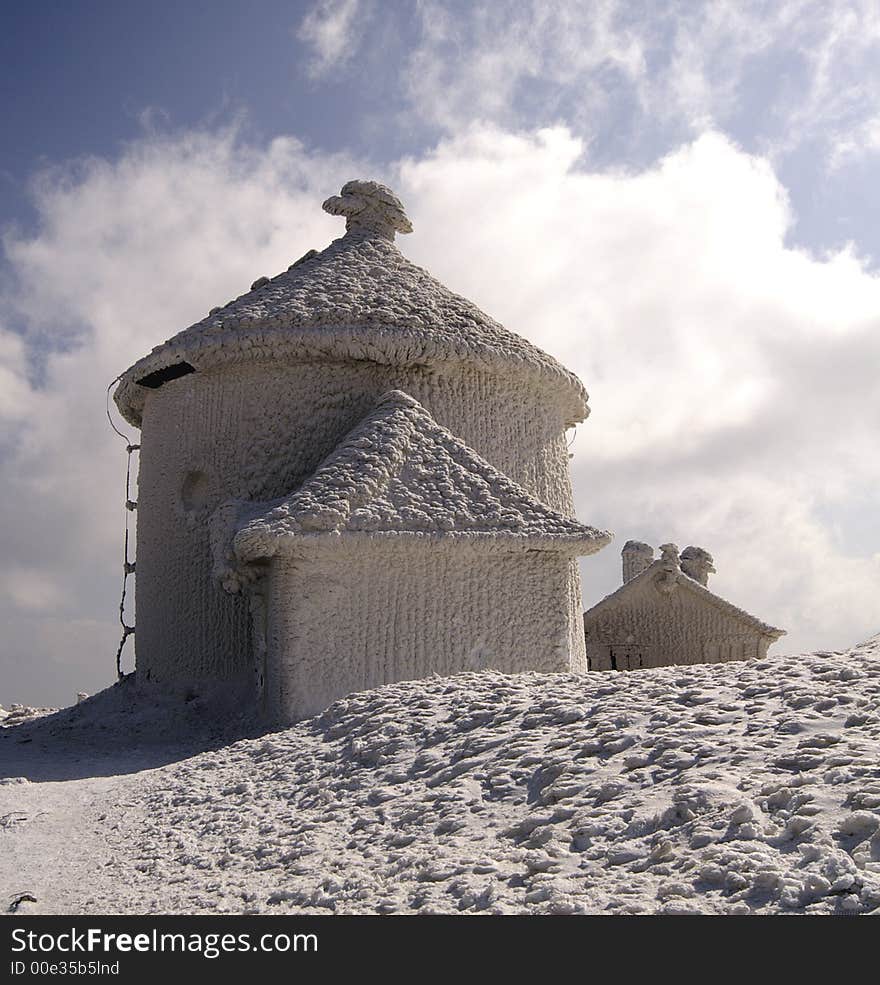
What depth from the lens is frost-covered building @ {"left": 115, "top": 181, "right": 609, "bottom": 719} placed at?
28.6 feet

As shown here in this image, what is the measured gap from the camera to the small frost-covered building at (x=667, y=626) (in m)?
16.3

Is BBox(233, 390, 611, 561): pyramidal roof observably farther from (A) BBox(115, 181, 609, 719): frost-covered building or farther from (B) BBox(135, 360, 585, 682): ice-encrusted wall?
(B) BBox(135, 360, 585, 682): ice-encrusted wall

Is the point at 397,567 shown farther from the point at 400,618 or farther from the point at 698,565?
the point at 698,565

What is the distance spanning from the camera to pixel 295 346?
10.7m

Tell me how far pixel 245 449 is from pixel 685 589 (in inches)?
348

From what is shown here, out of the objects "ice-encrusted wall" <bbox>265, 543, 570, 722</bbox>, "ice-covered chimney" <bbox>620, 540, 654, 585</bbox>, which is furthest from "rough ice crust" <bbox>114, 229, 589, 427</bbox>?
"ice-covered chimney" <bbox>620, 540, 654, 585</bbox>

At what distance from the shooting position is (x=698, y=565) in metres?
18.3

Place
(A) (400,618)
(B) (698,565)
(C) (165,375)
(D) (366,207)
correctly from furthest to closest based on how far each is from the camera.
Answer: (B) (698,565), (D) (366,207), (C) (165,375), (A) (400,618)

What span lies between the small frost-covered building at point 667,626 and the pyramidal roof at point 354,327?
4.65m

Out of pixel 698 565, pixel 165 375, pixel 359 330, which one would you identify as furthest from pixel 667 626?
pixel 165 375

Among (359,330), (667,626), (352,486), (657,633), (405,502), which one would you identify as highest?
(359,330)

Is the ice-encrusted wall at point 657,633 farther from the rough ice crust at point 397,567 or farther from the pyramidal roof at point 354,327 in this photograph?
the rough ice crust at point 397,567

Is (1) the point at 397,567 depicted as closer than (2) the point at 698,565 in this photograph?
Yes
